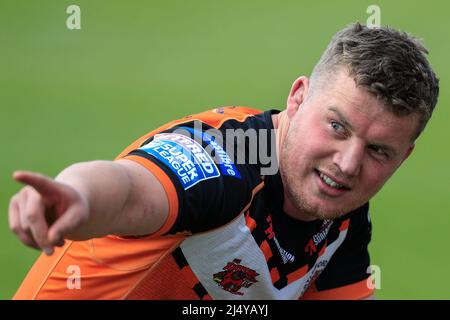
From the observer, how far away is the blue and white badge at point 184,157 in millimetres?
1721

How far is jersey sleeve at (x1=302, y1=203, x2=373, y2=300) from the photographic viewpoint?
2.43 metres

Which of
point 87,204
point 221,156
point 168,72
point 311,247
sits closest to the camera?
point 87,204

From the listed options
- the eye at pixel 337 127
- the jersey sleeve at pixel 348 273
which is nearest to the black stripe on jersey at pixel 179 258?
the eye at pixel 337 127

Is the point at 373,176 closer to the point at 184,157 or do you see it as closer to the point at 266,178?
the point at 266,178

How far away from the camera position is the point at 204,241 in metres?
1.95

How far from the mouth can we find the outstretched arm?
51 cm

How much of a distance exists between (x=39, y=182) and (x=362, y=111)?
91cm

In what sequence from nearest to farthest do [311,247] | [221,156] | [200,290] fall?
[221,156] → [200,290] → [311,247]

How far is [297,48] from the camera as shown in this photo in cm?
471

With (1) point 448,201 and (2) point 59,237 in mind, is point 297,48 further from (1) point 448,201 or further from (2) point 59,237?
(2) point 59,237

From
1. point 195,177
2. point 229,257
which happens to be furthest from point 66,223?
point 229,257

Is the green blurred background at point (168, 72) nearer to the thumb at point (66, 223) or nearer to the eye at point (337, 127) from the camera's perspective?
the eye at point (337, 127)

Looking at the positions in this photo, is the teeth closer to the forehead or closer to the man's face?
the man's face

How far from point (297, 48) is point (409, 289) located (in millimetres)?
1617
